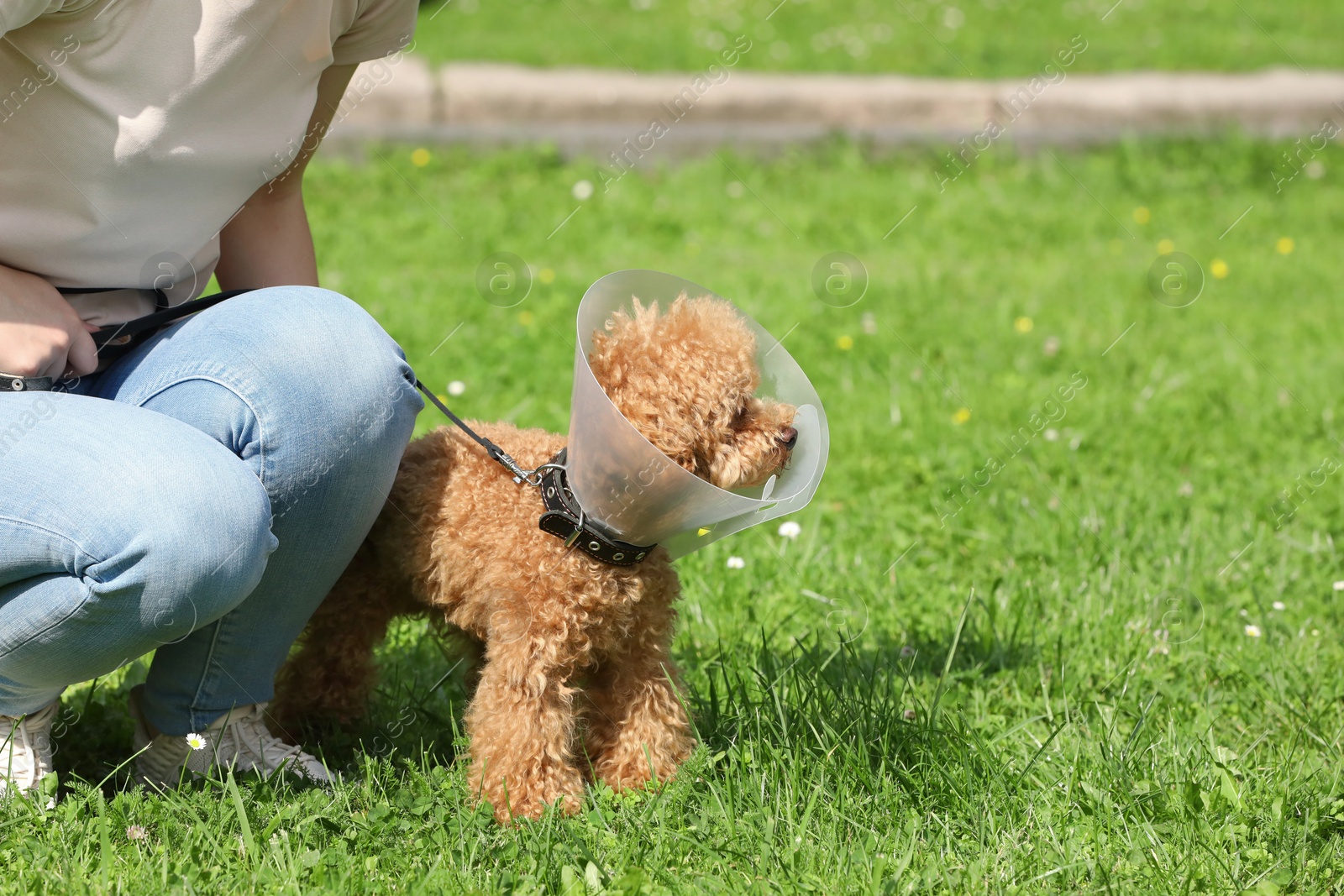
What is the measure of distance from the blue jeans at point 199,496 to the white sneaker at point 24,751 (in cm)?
4

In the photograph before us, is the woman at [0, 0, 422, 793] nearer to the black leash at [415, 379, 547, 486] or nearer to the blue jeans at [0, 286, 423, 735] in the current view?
the blue jeans at [0, 286, 423, 735]

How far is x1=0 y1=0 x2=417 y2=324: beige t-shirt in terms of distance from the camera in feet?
6.47

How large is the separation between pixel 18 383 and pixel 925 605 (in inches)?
83.7

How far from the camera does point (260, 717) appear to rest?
2318 mm

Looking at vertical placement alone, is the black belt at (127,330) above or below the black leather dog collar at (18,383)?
below

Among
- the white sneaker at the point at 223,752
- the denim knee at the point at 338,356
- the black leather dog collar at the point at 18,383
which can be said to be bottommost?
the white sneaker at the point at 223,752

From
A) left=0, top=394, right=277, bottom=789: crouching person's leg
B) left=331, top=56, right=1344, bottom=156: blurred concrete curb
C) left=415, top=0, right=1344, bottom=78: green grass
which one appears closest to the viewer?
left=0, top=394, right=277, bottom=789: crouching person's leg

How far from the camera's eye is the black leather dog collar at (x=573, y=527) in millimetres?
2104

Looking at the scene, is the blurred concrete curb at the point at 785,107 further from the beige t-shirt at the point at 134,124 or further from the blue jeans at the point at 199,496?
the blue jeans at the point at 199,496

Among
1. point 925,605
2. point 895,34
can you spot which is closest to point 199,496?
point 925,605

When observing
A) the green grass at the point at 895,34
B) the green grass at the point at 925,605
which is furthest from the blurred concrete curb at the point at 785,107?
the green grass at the point at 925,605

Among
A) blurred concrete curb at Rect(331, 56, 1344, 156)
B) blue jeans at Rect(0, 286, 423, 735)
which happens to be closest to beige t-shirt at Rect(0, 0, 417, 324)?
blue jeans at Rect(0, 286, 423, 735)

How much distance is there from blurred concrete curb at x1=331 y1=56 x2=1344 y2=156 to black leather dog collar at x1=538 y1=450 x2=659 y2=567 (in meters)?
5.09

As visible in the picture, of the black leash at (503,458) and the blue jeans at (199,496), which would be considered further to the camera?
the black leash at (503,458)
